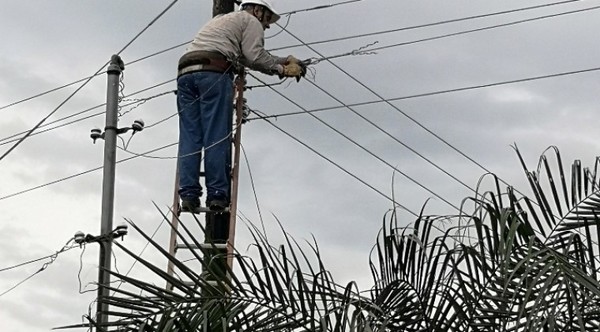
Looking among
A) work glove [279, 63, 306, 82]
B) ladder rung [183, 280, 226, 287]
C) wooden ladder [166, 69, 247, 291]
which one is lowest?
ladder rung [183, 280, 226, 287]

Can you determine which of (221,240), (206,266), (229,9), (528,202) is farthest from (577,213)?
(229,9)

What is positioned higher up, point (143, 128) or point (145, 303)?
point (143, 128)

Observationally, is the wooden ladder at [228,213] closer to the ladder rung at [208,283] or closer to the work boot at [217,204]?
the work boot at [217,204]

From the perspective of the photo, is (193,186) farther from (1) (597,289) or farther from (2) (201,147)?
(1) (597,289)

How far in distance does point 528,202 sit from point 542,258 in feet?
2.09

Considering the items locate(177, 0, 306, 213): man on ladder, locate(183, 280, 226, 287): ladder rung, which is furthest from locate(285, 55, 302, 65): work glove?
locate(183, 280, 226, 287): ladder rung

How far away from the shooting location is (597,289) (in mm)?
5484

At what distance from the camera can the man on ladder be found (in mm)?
9586

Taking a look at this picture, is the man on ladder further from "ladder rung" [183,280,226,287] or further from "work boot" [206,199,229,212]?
"ladder rung" [183,280,226,287]

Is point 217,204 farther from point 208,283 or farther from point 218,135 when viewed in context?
point 208,283

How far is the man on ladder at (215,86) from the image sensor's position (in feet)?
31.4

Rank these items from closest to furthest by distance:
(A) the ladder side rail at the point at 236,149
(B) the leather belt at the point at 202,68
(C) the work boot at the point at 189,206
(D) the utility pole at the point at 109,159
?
(D) the utility pole at the point at 109,159, (A) the ladder side rail at the point at 236,149, (C) the work boot at the point at 189,206, (B) the leather belt at the point at 202,68

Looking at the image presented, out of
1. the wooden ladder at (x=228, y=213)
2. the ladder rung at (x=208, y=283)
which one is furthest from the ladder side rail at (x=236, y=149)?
the ladder rung at (x=208, y=283)

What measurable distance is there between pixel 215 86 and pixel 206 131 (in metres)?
0.34
